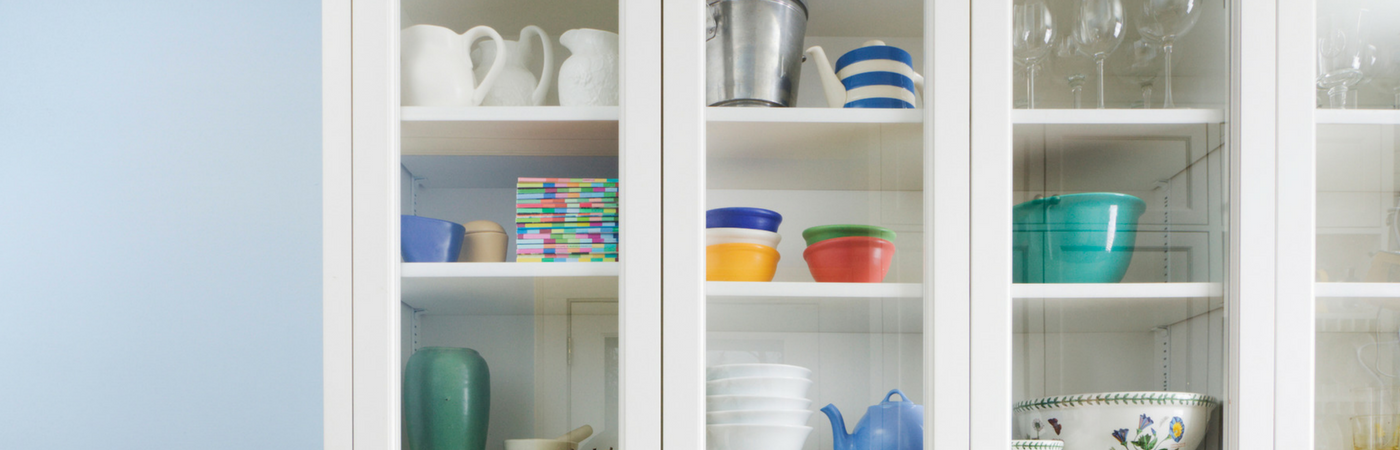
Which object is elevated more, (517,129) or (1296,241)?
(517,129)

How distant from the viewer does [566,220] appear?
1.11 m

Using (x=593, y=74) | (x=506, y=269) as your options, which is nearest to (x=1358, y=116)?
(x=593, y=74)

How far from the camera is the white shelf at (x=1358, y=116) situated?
1.11 m

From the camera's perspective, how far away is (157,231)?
152cm

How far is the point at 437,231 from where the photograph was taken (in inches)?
43.3

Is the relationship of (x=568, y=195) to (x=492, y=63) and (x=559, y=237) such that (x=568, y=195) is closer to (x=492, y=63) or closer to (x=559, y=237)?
(x=559, y=237)

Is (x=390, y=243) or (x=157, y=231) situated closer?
(x=390, y=243)

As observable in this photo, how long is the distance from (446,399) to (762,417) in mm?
361

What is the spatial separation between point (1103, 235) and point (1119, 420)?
0.22 meters

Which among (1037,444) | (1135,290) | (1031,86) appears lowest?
(1037,444)

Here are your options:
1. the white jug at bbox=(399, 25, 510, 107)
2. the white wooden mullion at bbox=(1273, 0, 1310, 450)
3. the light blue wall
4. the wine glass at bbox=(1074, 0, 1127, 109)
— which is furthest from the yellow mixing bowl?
the light blue wall

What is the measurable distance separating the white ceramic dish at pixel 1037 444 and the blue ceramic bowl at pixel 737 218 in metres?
0.38

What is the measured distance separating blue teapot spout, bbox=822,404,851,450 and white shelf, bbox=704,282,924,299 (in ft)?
0.42

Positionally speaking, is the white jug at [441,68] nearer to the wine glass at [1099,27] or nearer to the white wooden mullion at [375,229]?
the white wooden mullion at [375,229]
